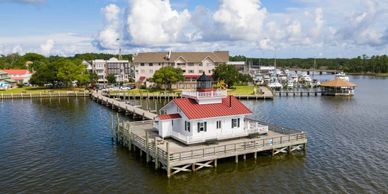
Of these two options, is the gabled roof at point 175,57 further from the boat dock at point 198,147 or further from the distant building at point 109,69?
the boat dock at point 198,147

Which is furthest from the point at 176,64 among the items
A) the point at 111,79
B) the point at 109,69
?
the point at 109,69

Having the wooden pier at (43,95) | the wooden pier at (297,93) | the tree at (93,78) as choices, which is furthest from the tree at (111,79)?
the wooden pier at (297,93)

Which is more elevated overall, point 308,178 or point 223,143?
point 223,143

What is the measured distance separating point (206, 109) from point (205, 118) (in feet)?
5.96

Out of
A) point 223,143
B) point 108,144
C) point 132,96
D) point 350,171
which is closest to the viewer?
point 350,171

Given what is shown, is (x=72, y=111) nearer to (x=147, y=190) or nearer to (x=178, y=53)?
(x=147, y=190)

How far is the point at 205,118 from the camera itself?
34.2 metres

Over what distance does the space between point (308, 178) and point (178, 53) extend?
8827cm

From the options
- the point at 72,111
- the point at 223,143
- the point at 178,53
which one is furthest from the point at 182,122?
the point at 178,53

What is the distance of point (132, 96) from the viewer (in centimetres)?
8794

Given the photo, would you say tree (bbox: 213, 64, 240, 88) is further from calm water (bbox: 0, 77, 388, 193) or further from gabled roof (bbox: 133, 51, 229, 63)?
calm water (bbox: 0, 77, 388, 193)

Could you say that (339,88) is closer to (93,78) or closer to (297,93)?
(297,93)

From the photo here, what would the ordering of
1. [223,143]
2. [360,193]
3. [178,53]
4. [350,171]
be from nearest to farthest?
[360,193]
[350,171]
[223,143]
[178,53]

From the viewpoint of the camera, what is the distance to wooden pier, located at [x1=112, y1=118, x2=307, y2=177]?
3061 centimetres
